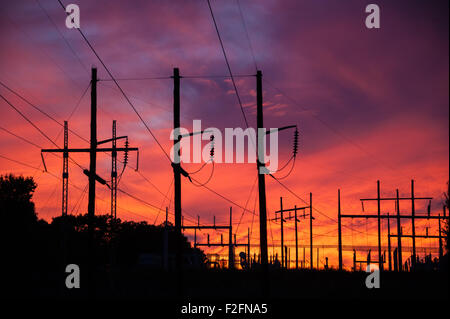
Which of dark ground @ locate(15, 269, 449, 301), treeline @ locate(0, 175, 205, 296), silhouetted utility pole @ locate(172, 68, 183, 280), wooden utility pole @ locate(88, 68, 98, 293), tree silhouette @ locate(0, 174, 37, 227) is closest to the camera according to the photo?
silhouetted utility pole @ locate(172, 68, 183, 280)

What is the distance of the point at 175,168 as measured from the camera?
28391mm

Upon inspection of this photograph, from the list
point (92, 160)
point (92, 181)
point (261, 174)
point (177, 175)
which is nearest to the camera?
point (177, 175)

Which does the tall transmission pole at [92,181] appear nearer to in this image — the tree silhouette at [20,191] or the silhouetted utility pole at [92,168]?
the silhouetted utility pole at [92,168]

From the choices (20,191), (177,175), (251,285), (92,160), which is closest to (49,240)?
(20,191)

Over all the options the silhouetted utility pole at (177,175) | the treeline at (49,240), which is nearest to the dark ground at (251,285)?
the treeline at (49,240)

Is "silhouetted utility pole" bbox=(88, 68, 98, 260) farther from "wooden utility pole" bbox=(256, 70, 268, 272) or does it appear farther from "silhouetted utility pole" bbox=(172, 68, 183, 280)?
"wooden utility pole" bbox=(256, 70, 268, 272)

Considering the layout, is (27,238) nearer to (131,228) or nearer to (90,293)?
(90,293)

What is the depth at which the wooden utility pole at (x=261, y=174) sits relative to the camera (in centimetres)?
2931

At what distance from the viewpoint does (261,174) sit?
29969mm

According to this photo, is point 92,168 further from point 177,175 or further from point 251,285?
point 251,285

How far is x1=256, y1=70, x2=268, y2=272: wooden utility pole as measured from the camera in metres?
29.3

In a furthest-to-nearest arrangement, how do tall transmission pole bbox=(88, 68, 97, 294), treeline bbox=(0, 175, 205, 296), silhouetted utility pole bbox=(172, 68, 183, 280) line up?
treeline bbox=(0, 175, 205, 296) < tall transmission pole bbox=(88, 68, 97, 294) < silhouetted utility pole bbox=(172, 68, 183, 280)

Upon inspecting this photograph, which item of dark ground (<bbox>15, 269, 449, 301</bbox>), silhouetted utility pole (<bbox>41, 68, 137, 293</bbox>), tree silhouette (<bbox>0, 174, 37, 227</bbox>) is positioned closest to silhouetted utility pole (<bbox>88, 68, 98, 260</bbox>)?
silhouetted utility pole (<bbox>41, 68, 137, 293</bbox>)
